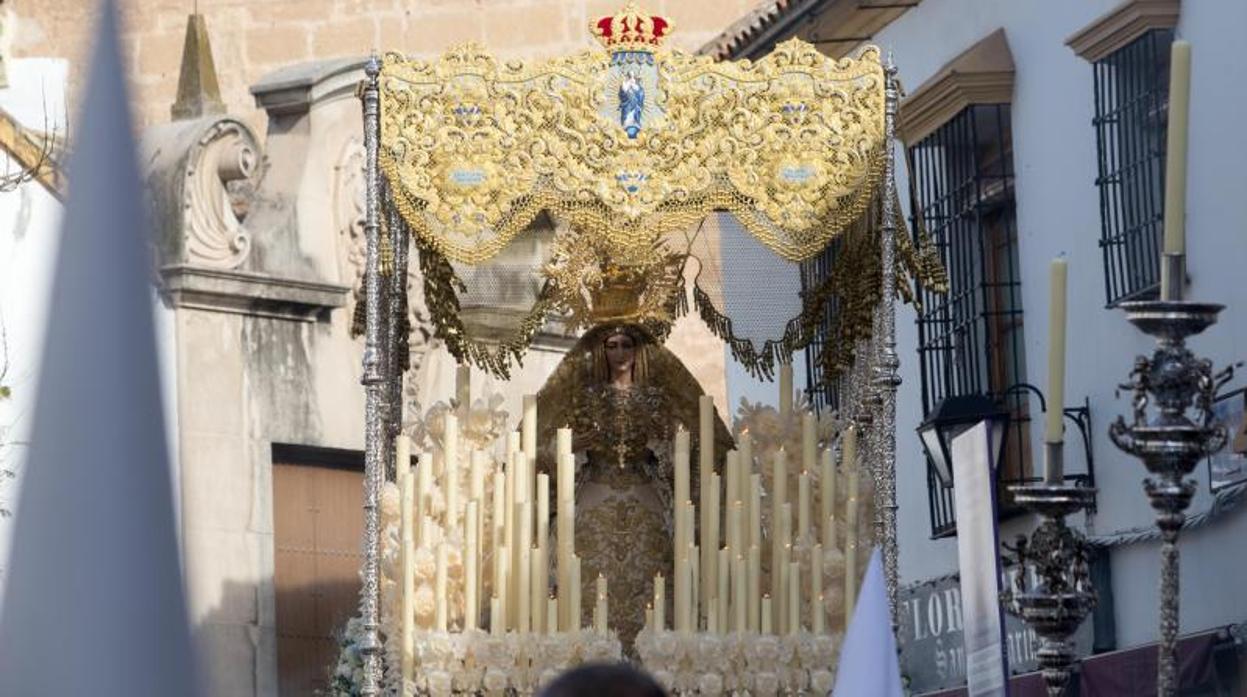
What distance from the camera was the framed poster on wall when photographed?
1089 cm

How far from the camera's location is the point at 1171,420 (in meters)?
6.63

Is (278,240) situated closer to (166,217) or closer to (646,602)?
(166,217)

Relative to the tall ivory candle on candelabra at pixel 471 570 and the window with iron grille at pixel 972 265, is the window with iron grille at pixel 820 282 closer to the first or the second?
the tall ivory candle on candelabra at pixel 471 570

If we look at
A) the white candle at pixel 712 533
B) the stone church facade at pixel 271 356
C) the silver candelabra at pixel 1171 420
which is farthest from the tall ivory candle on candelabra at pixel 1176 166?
the stone church facade at pixel 271 356

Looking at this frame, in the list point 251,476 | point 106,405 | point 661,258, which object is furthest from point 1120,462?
point 106,405

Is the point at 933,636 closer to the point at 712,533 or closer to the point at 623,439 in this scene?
the point at 623,439

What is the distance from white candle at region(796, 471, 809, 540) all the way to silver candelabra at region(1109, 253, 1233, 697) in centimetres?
333

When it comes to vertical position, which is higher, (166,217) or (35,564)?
(166,217)

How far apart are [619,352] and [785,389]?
624 millimetres

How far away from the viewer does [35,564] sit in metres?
3.94

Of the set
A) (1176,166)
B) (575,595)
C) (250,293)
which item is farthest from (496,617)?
(250,293)

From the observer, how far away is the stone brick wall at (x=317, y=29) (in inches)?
747

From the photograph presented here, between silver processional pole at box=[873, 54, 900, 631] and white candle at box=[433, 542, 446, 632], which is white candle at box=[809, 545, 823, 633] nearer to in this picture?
silver processional pole at box=[873, 54, 900, 631]

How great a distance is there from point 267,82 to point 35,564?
40.8ft
